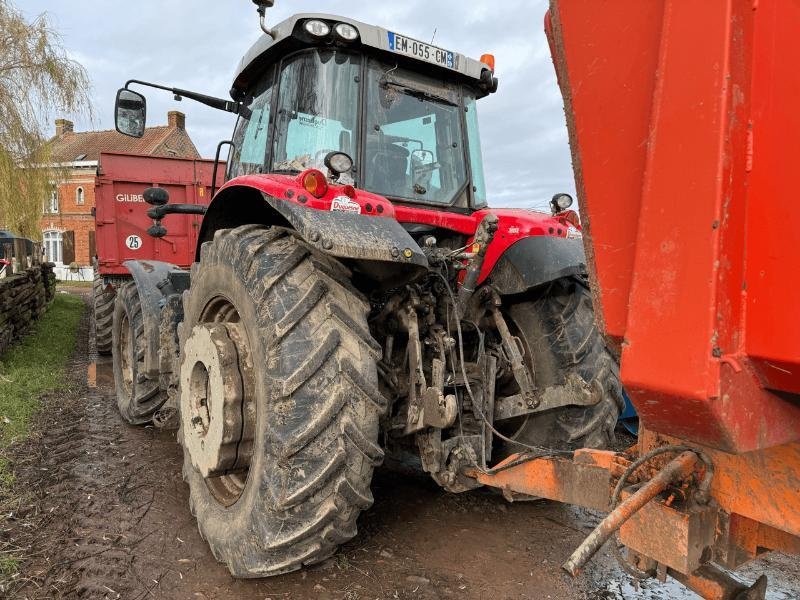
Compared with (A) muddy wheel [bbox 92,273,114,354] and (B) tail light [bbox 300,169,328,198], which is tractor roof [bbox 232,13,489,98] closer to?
(B) tail light [bbox 300,169,328,198]

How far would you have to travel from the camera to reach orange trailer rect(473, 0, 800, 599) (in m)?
1.03

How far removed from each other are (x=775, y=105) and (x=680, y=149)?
0.17 m

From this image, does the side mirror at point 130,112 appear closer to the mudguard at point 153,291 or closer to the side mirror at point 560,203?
the mudguard at point 153,291

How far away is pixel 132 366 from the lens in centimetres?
473

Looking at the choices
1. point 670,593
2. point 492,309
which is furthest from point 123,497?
point 670,593

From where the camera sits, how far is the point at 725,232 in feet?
3.38

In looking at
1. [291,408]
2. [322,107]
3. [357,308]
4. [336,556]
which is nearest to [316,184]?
[357,308]

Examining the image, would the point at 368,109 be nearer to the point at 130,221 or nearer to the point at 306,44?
the point at 306,44

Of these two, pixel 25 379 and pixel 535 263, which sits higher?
pixel 535 263

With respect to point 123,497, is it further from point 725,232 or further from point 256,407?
point 725,232

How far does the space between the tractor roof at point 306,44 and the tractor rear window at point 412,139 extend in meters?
0.11

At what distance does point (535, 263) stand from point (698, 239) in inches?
65.4

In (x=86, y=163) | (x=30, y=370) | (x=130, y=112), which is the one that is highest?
(x=86, y=163)

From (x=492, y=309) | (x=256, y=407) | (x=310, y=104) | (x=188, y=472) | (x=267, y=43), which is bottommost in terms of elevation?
(x=188, y=472)
